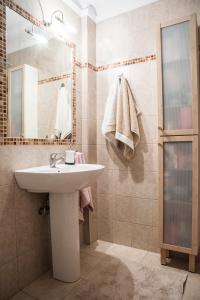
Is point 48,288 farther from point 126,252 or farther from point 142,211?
point 142,211

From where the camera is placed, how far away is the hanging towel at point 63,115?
1.88 m

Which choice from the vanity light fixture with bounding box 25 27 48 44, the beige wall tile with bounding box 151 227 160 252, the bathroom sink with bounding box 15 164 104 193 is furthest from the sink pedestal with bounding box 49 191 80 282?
the vanity light fixture with bounding box 25 27 48 44

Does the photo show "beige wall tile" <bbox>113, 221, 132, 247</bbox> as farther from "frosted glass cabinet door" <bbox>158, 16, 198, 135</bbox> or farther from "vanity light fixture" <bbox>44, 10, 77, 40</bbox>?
"vanity light fixture" <bbox>44, 10, 77, 40</bbox>

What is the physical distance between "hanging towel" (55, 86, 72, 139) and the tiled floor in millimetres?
1095

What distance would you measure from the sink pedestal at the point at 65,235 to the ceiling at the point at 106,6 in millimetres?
1738

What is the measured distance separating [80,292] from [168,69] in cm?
176

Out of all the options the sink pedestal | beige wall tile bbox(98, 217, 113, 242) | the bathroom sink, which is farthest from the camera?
beige wall tile bbox(98, 217, 113, 242)

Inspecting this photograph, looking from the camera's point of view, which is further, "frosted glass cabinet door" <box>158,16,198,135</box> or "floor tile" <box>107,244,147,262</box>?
"floor tile" <box>107,244,147,262</box>

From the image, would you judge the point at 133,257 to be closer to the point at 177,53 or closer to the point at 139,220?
the point at 139,220

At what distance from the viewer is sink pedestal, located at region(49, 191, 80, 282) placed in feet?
5.06

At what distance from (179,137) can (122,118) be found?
527 mm

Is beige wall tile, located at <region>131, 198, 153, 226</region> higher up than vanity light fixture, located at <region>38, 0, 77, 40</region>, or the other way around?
vanity light fixture, located at <region>38, 0, 77, 40</region>

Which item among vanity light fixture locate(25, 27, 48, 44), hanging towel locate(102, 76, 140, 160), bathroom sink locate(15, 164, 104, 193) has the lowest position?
bathroom sink locate(15, 164, 104, 193)

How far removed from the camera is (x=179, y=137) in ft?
5.57
